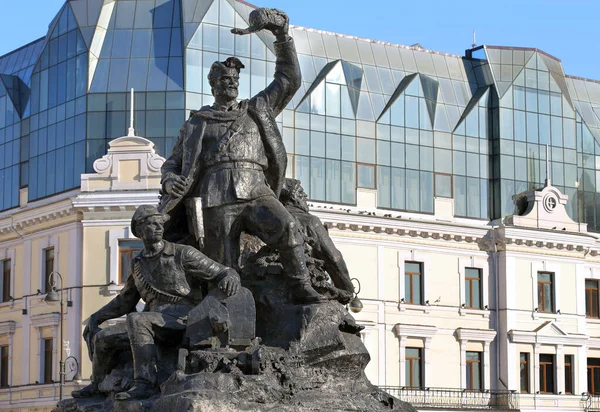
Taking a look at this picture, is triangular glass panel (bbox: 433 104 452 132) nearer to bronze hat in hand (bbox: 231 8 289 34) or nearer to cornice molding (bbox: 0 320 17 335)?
cornice molding (bbox: 0 320 17 335)

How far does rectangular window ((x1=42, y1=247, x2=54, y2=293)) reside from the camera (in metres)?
52.6

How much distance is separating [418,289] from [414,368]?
295 cm

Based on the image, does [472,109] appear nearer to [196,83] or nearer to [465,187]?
[465,187]

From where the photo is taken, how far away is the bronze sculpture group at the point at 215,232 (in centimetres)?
1244

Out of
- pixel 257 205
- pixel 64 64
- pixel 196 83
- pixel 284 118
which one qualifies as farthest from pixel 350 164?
pixel 257 205

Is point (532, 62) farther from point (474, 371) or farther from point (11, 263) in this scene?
point (11, 263)

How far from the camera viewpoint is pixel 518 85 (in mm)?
58594

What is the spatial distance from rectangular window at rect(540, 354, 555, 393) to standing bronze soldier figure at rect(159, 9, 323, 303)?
44.4 metres

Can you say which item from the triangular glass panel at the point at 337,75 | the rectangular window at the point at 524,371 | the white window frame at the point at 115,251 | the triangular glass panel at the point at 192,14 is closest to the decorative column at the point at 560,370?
the rectangular window at the point at 524,371

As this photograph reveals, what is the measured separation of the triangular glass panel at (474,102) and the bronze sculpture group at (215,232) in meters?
44.3

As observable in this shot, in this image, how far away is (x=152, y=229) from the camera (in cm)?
1270

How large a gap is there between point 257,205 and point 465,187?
4479 cm

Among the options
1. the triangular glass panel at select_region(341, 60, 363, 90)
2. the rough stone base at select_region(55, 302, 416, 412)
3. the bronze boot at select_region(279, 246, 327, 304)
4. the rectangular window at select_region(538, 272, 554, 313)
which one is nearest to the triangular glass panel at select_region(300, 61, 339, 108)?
the triangular glass panel at select_region(341, 60, 363, 90)

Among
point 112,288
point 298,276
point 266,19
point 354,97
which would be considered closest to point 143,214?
point 298,276
